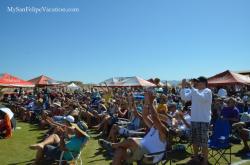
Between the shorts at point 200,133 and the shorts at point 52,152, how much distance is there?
2.68 meters

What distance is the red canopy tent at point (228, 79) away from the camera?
18188 millimetres

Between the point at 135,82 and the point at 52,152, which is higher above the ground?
the point at 135,82

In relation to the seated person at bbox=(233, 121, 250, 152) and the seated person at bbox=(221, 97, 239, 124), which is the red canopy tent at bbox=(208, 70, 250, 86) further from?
the seated person at bbox=(233, 121, 250, 152)

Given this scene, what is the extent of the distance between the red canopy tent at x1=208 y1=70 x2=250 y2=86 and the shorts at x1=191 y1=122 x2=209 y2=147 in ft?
39.4

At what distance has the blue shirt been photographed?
259 inches

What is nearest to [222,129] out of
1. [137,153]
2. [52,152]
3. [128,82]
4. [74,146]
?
[137,153]

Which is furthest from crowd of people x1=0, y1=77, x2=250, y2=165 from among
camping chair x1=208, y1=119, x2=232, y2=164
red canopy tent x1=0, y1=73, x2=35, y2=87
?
red canopy tent x1=0, y1=73, x2=35, y2=87

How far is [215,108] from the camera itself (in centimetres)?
1084

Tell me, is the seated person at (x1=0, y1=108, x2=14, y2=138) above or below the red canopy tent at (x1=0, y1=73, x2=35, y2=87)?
below

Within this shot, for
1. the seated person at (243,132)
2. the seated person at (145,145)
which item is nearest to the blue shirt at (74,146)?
the seated person at (145,145)

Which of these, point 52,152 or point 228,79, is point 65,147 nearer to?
point 52,152

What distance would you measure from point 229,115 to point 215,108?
1.09 meters

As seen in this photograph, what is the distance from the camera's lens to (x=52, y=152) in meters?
6.74

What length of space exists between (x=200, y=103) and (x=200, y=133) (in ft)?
1.94
